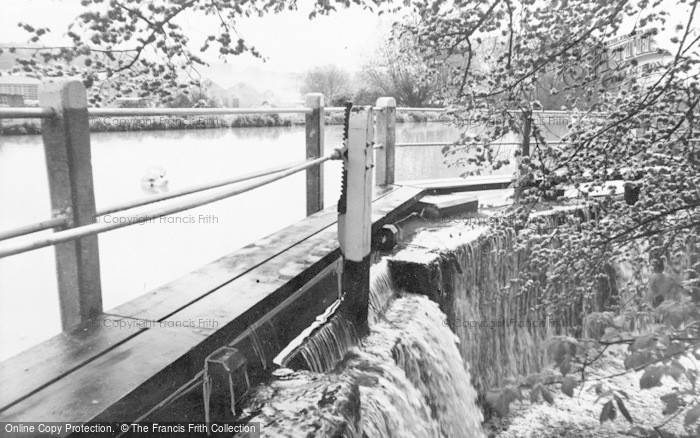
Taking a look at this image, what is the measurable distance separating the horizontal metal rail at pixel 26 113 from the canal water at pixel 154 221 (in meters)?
0.22

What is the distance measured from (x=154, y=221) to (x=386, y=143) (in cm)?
532

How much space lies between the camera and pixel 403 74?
404 inches

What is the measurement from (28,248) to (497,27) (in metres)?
3.04

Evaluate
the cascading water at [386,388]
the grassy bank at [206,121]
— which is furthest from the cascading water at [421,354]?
the grassy bank at [206,121]

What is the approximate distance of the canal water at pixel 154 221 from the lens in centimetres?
554

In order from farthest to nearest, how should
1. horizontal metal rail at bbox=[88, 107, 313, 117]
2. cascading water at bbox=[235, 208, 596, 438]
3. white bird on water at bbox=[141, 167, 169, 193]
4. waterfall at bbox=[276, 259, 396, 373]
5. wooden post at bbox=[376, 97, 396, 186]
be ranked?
white bird on water at bbox=[141, 167, 169, 193], wooden post at bbox=[376, 97, 396, 186], waterfall at bbox=[276, 259, 396, 373], horizontal metal rail at bbox=[88, 107, 313, 117], cascading water at bbox=[235, 208, 596, 438]

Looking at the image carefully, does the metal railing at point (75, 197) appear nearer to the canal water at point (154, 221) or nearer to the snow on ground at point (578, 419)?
the canal water at point (154, 221)

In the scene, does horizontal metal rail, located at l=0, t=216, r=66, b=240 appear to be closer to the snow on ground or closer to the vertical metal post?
the vertical metal post

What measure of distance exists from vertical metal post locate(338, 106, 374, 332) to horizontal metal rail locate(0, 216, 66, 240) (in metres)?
1.64

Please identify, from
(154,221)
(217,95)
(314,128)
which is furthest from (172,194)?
(154,221)

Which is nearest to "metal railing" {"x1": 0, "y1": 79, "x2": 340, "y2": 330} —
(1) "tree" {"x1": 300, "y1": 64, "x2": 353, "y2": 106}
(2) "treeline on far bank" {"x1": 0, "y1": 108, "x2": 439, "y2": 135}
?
(2) "treeline on far bank" {"x1": 0, "y1": 108, "x2": 439, "y2": 135}

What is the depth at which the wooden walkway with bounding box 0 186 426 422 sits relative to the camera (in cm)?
179

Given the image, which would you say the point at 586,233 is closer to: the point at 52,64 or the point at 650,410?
the point at 650,410

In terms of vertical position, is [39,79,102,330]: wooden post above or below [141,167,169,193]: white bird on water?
above
